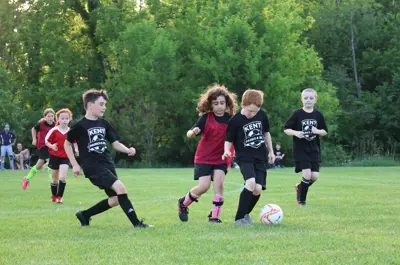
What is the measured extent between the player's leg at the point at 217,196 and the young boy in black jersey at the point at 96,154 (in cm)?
116

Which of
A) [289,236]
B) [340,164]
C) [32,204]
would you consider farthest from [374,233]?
[340,164]

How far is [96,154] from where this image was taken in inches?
337

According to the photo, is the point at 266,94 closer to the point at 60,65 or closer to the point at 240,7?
the point at 240,7

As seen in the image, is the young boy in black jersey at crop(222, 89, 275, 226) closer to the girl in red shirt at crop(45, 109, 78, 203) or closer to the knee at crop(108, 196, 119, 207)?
the knee at crop(108, 196, 119, 207)

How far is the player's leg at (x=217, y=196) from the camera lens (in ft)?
29.5

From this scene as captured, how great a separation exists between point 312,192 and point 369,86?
43.4 meters

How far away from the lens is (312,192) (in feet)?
49.1

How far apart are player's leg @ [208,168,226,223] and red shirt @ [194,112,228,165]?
15cm

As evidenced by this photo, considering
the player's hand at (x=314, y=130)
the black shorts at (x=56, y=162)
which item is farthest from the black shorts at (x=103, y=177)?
the black shorts at (x=56, y=162)

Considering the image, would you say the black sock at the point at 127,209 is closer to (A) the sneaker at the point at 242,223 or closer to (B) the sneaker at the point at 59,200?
(A) the sneaker at the point at 242,223

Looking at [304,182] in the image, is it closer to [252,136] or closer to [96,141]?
[252,136]

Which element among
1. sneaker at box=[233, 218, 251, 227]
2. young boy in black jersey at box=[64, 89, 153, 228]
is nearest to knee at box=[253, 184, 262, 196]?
sneaker at box=[233, 218, 251, 227]

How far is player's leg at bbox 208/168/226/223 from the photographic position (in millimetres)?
9000

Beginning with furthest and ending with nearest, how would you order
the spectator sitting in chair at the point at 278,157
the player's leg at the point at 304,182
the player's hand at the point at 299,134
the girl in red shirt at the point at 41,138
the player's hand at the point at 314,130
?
the spectator sitting in chair at the point at 278,157 < the girl in red shirt at the point at 41,138 < the player's leg at the point at 304,182 < the player's hand at the point at 314,130 < the player's hand at the point at 299,134
